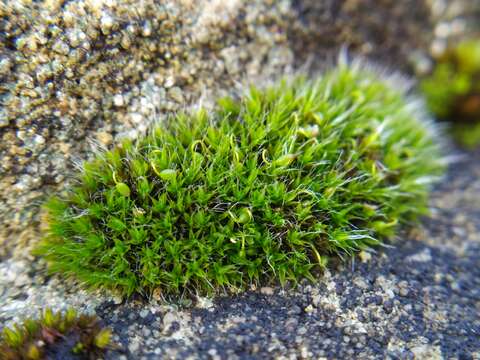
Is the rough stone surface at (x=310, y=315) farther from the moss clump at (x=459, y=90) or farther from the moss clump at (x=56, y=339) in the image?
the moss clump at (x=459, y=90)

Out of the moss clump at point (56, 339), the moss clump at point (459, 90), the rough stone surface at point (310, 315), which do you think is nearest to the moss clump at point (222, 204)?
the rough stone surface at point (310, 315)

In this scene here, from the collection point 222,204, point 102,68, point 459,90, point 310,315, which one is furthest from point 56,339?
point 459,90

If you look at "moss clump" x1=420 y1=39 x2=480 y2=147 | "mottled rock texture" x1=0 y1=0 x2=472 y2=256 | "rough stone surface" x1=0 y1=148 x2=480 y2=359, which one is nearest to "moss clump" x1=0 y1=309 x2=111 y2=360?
"rough stone surface" x1=0 y1=148 x2=480 y2=359

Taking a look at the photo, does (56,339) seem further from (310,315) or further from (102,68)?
(102,68)

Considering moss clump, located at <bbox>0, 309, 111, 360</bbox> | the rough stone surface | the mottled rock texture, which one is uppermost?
the mottled rock texture

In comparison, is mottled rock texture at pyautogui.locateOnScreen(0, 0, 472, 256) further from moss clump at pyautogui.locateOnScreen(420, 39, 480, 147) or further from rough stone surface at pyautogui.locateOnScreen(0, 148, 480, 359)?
moss clump at pyautogui.locateOnScreen(420, 39, 480, 147)

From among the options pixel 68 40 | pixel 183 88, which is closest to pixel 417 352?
pixel 183 88
